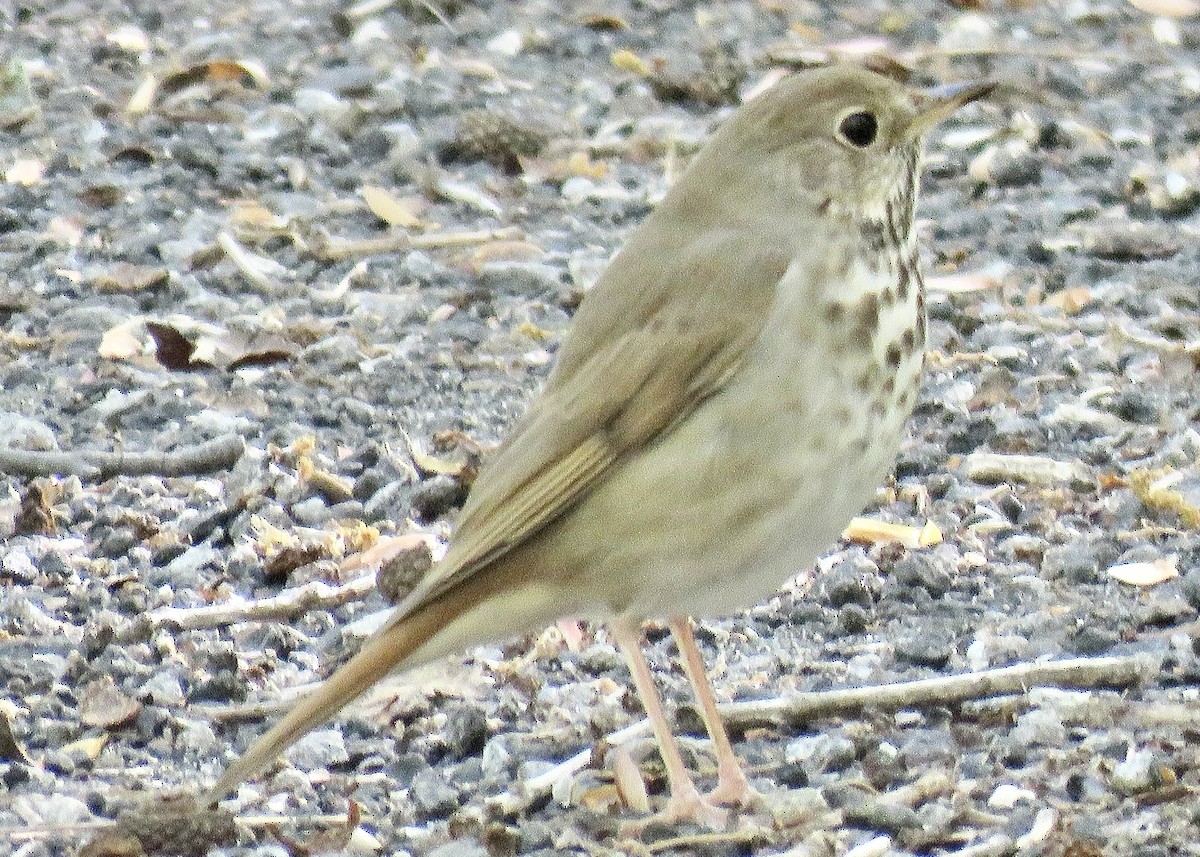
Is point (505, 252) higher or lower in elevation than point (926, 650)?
lower

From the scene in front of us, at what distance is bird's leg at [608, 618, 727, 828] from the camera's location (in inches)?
147

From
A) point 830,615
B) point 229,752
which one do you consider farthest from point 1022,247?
point 229,752

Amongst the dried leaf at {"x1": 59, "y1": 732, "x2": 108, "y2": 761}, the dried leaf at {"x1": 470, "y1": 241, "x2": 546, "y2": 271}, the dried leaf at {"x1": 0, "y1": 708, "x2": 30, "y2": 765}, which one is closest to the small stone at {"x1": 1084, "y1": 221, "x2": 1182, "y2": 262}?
the dried leaf at {"x1": 470, "y1": 241, "x2": 546, "y2": 271}

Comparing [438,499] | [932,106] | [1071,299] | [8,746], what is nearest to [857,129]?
[932,106]

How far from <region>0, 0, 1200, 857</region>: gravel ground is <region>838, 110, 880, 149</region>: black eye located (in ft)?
3.37

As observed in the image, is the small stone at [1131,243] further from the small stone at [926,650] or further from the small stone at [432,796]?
the small stone at [432,796]

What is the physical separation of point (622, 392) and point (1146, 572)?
140 cm

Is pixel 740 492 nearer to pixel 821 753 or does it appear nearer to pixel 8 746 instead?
pixel 821 753

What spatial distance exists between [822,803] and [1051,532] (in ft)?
4.09

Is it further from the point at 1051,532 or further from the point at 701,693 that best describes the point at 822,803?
the point at 1051,532

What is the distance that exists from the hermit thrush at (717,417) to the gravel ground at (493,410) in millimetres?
353

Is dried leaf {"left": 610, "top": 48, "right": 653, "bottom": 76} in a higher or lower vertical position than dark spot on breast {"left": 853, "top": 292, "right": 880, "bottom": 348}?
lower

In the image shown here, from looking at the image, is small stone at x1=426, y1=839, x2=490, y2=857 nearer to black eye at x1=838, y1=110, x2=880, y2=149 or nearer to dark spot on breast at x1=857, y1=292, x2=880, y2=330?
dark spot on breast at x1=857, y1=292, x2=880, y2=330

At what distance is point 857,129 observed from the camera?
3.83 m
